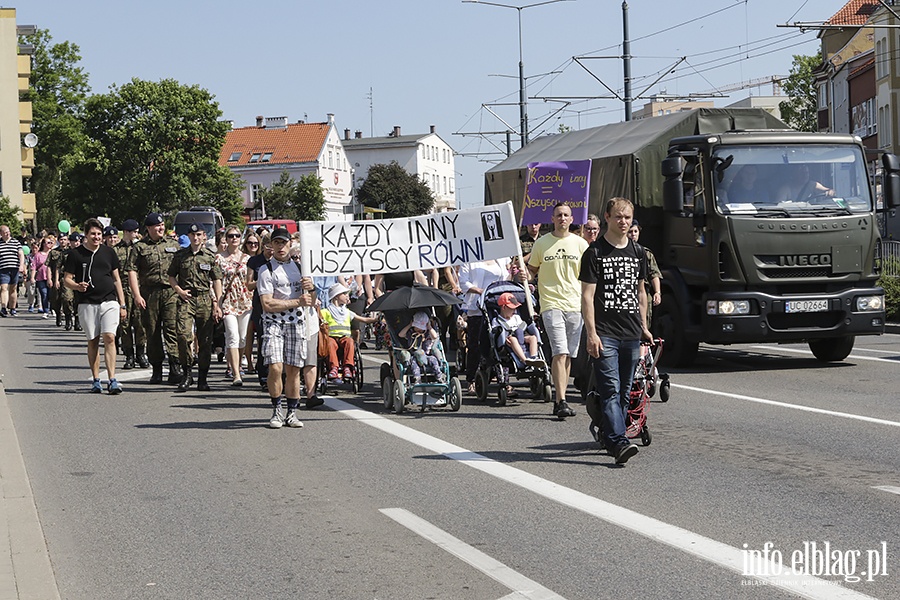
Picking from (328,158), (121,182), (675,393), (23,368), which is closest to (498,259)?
(675,393)

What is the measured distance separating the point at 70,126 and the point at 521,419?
84.2m

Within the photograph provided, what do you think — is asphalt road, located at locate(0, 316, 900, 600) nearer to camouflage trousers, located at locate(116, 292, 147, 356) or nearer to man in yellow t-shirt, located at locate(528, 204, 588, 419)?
man in yellow t-shirt, located at locate(528, 204, 588, 419)

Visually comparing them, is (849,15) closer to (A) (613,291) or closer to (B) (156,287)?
(B) (156,287)

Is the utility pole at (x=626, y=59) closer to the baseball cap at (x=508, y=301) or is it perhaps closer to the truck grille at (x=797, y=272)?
the truck grille at (x=797, y=272)

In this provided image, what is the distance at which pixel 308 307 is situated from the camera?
12.8 metres

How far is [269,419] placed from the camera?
516 inches

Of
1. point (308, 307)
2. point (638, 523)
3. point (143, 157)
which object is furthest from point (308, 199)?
point (638, 523)

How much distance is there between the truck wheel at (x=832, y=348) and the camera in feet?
59.7

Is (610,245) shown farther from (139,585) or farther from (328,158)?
(328,158)

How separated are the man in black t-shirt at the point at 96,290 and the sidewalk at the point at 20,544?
513 centimetres

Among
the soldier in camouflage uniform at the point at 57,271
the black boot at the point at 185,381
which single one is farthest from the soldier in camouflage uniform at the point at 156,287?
the soldier in camouflage uniform at the point at 57,271

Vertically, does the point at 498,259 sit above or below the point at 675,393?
above

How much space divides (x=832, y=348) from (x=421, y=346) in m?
7.26

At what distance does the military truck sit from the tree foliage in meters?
88.2
